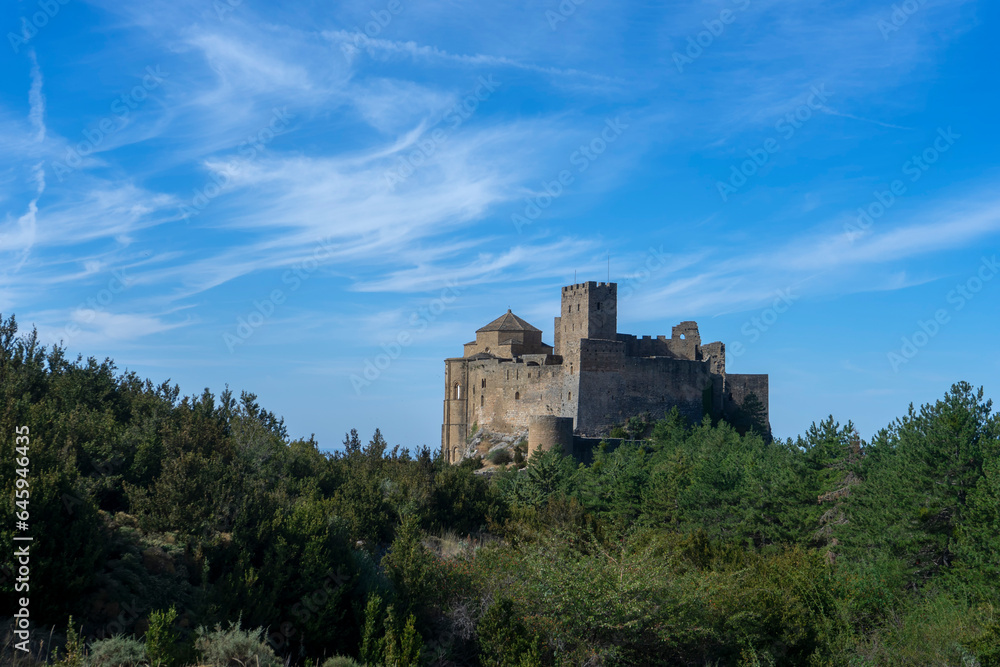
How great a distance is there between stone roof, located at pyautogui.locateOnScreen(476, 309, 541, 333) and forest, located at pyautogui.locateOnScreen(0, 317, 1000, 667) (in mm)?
33044

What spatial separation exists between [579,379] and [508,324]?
11.1 m

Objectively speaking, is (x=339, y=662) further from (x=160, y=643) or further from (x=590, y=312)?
(x=590, y=312)

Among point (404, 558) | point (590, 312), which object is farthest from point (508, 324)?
point (404, 558)

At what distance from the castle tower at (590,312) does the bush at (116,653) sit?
4294cm

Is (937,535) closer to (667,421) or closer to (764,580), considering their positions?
(764,580)

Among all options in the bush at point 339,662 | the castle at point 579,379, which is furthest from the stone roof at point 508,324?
the bush at point 339,662

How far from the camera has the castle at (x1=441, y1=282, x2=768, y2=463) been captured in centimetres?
4928

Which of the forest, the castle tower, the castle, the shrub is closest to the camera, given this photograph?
the shrub

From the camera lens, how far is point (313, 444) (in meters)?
25.4

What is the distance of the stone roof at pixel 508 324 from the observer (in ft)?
191

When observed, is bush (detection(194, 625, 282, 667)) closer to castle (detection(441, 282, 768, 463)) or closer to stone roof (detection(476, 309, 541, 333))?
castle (detection(441, 282, 768, 463))

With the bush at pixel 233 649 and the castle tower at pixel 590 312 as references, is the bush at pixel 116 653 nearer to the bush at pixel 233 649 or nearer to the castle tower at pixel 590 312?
the bush at pixel 233 649

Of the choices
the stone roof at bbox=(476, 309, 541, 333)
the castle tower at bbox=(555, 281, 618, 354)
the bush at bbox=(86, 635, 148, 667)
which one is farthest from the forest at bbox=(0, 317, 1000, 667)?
the stone roof at bbox=(476, 309, 541, 333)

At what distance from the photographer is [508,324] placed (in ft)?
→ 193
